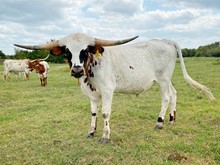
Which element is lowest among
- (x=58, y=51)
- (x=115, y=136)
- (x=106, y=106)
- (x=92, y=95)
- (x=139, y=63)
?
(x=115, y=136)

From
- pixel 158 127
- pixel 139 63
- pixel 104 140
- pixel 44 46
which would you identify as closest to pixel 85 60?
pixel 44 46

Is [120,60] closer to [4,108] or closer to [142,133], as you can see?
[142,133]

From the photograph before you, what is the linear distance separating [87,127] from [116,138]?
1.19 metres

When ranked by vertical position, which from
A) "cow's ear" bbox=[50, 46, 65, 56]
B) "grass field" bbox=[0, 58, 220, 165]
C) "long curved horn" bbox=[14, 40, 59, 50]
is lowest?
"grass field" bbox=[0, 58, 220, 165]

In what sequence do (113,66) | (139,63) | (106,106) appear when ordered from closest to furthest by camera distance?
(106,106), (113,66), (139,63)

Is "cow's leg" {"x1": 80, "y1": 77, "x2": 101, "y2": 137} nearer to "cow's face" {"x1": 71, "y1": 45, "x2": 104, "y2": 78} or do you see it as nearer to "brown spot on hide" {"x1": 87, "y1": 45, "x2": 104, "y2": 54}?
"cow's face" {"x1": 71, "y1": 45, "x2": 104, "y2": 78}

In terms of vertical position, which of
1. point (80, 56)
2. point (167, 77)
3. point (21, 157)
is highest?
point (80, 56)

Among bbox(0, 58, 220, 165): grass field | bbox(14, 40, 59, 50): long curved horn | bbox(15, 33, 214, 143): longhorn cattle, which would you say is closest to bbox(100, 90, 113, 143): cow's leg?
bbox(15, 33, 214, 143): longhorn cattle

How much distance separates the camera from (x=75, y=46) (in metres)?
5.04

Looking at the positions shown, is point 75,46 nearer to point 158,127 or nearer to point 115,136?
point 115,136

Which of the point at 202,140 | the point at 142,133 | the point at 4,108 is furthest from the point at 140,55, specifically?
the point at 4,108

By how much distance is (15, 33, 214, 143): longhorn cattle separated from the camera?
16.9ft

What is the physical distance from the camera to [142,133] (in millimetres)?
6402

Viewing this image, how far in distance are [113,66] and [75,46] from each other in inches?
45.6
